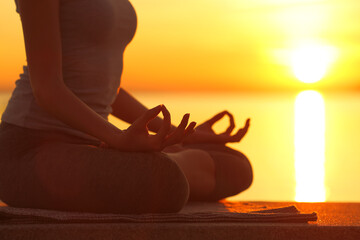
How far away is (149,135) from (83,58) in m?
0.37

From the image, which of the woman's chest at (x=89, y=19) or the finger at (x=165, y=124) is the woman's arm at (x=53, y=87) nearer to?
the finger at (x=165, y=124)

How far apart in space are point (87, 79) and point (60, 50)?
0.17 meters

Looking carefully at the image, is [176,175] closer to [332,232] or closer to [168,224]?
[168,224]

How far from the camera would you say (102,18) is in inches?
70.5

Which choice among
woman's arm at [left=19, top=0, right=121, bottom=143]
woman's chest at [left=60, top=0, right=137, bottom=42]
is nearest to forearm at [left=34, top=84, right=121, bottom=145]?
woman's arm at [left=19, top=0, right=121, bottom=143]

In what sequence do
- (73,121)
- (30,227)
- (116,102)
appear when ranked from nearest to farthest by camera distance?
1. (30,227)
2. (73,121)
3. (116,102)

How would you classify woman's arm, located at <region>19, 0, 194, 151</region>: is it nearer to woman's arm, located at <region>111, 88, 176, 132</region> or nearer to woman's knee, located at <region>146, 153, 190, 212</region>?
woman's knee, located at <region>146, 153, 190, 212</region>

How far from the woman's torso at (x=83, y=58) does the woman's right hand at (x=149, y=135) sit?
268 millimetres

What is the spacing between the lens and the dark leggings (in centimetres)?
160

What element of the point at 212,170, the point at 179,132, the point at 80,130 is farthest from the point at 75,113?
the point at 212,170

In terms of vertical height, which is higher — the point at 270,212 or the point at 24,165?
the point at 24,165

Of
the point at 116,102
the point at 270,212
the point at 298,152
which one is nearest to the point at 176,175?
the point at 270,212

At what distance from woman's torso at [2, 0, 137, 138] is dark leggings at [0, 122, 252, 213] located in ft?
0.16

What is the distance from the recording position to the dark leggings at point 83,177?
160 centimetres
